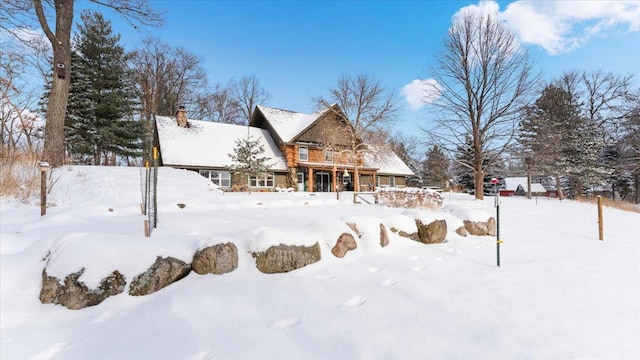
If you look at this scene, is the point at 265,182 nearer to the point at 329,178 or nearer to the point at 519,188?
the point at 329,178

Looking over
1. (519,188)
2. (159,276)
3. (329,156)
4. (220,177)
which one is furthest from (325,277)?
(519,188)

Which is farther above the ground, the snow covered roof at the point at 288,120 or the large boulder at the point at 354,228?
the snow covered roof at the point at 288,120

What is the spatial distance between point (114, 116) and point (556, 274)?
26248 mm

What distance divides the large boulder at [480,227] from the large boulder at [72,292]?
23.5 feet

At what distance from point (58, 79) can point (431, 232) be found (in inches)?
551

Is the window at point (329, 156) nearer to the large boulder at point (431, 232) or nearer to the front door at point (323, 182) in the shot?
the front door at point (323, 182)

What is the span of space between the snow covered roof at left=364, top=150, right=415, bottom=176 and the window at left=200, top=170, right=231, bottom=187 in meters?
12.4

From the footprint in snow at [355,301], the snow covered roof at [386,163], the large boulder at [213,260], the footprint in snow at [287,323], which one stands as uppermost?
the snow covered roof at [386,163]

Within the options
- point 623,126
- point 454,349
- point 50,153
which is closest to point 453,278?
point 454,349

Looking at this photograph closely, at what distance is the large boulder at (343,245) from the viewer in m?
4.71

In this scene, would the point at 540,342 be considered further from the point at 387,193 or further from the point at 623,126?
the point at 623,126

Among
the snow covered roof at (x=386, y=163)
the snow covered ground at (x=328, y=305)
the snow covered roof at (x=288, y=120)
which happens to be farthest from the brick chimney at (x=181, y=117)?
the snow covered ground at (x=328, y=305)

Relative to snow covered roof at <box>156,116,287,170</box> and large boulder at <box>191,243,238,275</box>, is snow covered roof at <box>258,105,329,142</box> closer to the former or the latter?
snow covered roof at <box>156,116,287,170</box>

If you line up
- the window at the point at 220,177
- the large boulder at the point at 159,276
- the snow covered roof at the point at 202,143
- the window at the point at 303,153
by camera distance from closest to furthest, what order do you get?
the large boulder at the point at 159,276 → the snow covered roof at the point at 202,143 → the window at the point at 220,177 → the window at the point at 303,153
